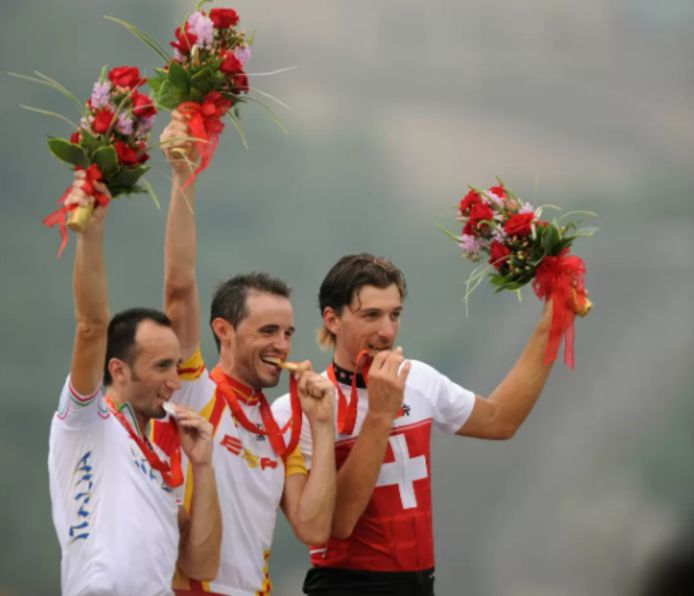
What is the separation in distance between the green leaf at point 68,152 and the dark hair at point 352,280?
38.7 inches

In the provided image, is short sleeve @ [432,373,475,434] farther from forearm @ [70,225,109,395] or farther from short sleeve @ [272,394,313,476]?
forearm @ [70,225,109,395]

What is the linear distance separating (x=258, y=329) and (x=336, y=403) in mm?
356

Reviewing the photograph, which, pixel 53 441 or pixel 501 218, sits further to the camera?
pixel 501 218

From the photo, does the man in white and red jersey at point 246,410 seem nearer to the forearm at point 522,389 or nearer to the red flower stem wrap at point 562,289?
the forearm at point 522,389

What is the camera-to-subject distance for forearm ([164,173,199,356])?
330 cm

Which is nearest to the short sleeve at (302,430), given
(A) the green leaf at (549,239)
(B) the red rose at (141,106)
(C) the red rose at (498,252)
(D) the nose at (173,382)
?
(D) the nose at (173,382)

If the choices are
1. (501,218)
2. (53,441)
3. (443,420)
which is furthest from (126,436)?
(501,218)

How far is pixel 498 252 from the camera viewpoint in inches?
153

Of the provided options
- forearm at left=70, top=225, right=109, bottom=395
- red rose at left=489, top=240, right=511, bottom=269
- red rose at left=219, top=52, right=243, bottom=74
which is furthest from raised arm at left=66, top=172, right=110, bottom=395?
red rose at left=489, top=240, right=511, bottom=269

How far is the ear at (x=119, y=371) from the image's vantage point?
320cm

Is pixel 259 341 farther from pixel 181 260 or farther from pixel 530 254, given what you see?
pixel 530 254

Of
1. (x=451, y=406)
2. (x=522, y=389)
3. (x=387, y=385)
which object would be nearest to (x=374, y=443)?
(x=387, y=385)

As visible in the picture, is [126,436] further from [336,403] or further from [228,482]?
[336,403]

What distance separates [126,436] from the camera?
10.1 ft
